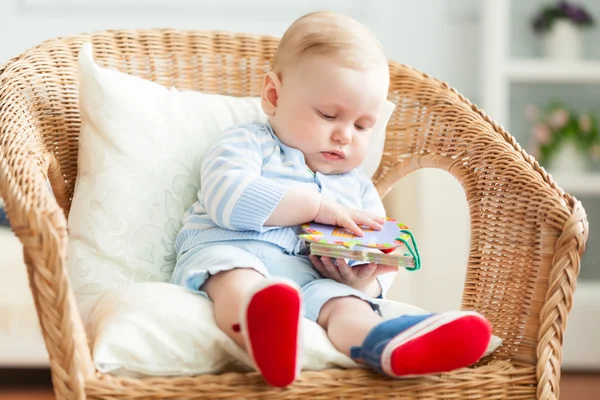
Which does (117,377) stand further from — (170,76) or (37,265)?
(170,76)

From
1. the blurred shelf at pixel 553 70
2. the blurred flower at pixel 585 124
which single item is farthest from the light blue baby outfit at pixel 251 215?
the blurred flower at pixel 585 124

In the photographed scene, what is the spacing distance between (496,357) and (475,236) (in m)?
0.22

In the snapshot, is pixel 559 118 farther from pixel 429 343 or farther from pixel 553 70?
pixel 429 343

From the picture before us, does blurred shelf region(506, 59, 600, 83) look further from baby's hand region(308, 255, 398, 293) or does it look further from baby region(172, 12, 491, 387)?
baby's hand region(308, 255, 398, 293)

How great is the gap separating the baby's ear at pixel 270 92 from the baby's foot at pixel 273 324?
1.65 feet

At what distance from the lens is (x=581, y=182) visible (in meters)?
2.53

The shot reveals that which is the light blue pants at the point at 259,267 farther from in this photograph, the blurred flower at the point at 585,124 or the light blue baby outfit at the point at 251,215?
the blurred flower at the point at 585,124

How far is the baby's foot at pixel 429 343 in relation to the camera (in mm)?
886

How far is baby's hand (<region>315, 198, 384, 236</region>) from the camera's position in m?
1.13

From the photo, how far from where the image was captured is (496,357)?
3.65 ft

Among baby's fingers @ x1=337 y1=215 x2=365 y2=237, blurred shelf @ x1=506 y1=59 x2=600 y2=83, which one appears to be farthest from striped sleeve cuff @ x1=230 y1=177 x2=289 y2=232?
blurred shelf @ x1=506 y1=59 x2=600 y2=83

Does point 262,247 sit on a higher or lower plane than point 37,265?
lower

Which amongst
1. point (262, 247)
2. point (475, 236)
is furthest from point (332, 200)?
point (475, 236)

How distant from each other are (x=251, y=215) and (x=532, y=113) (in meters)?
1.76
